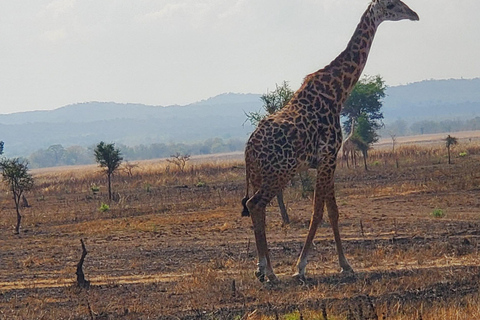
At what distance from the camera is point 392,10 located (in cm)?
1465

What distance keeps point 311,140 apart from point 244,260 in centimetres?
333

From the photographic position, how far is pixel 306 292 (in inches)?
458

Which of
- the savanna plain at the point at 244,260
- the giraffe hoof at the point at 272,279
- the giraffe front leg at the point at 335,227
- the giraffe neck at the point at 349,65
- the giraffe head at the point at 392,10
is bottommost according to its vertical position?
the savanna plain at the point at 244,260

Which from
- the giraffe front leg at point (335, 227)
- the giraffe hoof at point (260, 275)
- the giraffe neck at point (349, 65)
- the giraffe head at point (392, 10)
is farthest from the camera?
the giraffe head at point (392, 10)

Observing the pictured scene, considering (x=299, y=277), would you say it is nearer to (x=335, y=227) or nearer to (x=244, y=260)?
(x=335, y=227)

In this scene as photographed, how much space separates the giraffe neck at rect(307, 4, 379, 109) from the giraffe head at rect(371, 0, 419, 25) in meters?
0.10

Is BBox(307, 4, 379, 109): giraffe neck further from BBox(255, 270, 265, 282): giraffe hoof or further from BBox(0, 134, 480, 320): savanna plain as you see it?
BBox(255, 270, 265, 282): giraffe hoof

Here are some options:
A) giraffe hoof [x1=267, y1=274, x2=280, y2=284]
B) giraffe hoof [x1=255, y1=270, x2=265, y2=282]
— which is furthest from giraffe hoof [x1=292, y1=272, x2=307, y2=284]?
giraffe hoof [x1=255, y1=270, x2=265, y2=282]

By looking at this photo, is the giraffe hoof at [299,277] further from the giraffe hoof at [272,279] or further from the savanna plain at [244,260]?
the giraffe hoof at [272,279]

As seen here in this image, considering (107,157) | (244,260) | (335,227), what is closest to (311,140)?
(335,227)

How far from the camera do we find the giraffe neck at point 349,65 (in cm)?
1421

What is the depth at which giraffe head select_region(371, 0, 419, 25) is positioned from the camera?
14578mm

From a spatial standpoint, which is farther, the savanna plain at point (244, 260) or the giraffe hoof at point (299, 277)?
the giraffe hoof at point (299, 277)

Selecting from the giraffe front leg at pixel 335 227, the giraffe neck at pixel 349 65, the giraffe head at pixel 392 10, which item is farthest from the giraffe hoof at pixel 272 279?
the giraffe head at pixel 392 10
